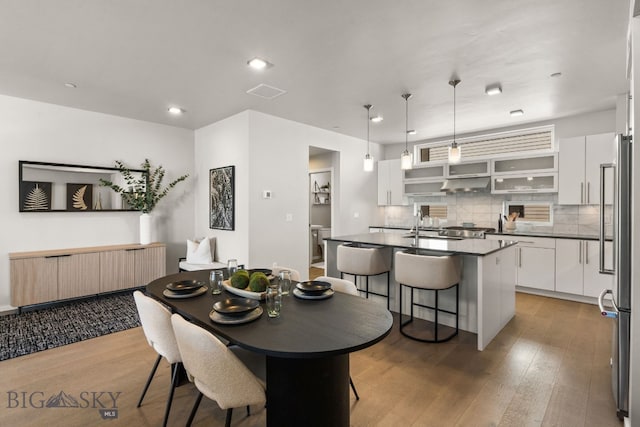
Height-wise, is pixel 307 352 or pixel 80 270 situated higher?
pixel 307 352

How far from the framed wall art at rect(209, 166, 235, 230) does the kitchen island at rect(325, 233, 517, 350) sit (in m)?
1.85

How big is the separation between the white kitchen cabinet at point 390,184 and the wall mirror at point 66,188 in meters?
4.58

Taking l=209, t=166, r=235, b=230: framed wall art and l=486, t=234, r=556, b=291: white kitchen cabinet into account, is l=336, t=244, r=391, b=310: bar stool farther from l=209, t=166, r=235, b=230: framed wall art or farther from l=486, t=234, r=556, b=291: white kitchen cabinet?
l=486, t=234, r=556, b=291: white kitchen cabinet

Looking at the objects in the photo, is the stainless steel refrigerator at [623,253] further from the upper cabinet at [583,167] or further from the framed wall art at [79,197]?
the framed wall art at [79,197]

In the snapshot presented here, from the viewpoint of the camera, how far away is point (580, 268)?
14.3 feet

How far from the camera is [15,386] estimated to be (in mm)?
2367

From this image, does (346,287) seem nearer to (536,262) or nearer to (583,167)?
(536,262)

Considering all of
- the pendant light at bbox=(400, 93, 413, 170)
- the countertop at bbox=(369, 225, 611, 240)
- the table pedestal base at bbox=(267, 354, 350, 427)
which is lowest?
the table pedestal base at bbox=(267, 354, 350, 427)

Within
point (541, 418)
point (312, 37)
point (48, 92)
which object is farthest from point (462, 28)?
point (48, 92)

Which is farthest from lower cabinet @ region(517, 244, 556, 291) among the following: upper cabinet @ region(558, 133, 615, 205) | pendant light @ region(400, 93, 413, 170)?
pendant light @ region(400, 93, 413, 170)

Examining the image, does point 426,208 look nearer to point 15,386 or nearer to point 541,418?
point 541,418

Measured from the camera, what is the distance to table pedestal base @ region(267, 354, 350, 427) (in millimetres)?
1453

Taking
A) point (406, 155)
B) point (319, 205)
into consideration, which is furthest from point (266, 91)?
point (319, 205)

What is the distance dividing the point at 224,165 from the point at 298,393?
409cm
